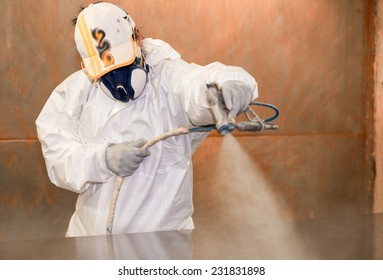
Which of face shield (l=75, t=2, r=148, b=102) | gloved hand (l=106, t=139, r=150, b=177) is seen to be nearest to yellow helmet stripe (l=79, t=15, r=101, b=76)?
face shield (l=75, t=2, r=148, b=102)

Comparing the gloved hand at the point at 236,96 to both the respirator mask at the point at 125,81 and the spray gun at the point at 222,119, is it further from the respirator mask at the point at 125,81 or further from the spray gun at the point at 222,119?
the respirator mask at the point at 125,81

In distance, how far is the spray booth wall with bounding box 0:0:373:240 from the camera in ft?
8.05

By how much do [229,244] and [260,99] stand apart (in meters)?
1.99

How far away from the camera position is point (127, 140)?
1.72 metres

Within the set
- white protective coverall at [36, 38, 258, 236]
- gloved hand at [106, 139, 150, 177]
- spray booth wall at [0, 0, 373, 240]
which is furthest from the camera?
spray booth wall at [0, 0, 373, 240]

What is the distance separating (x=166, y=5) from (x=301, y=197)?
5.16 ft

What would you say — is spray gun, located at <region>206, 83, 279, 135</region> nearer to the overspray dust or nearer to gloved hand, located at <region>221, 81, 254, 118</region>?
gloved hand, located at <region>221, 81, 254, 118</region>

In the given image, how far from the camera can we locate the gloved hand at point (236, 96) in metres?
1.21

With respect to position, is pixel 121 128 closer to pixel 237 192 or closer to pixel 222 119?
pixel 222 119

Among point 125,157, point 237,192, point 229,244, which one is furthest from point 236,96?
point 237,192

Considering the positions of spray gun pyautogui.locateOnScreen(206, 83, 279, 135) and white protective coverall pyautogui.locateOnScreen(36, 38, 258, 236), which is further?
white protective coverall pyautogui.locateOnScreen(36, 38, 258, 236)

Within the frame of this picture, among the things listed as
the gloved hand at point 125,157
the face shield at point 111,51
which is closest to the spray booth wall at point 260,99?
the face shield at point 111,51
